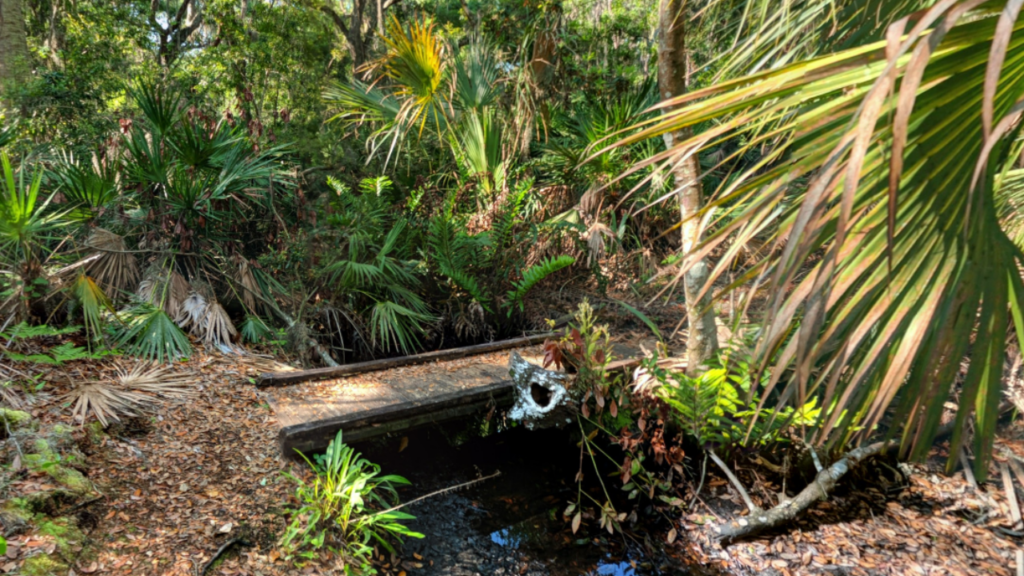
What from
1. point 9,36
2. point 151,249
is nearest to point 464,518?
point 151,249

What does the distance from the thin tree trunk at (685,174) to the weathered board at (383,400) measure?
1470 mm

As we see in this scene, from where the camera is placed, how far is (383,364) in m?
4.68

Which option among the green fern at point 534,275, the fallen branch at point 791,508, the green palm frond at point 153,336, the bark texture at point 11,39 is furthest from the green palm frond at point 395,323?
the bark texture at point 11,39

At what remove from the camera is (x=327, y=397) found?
4.05 meters

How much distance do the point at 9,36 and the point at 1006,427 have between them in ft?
35.4

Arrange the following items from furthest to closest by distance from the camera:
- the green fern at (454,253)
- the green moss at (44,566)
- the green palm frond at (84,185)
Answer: the green fern at (454,253) < the green palm frond at (84,185) < the green moss at (44,566)

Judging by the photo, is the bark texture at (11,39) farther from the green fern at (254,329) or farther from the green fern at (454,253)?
the green fern at (454,253)

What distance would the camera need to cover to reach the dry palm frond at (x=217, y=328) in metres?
4.65

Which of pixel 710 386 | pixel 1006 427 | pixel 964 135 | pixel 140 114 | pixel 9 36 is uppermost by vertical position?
pixel 9 36

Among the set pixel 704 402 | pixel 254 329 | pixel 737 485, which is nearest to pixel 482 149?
pixel 254 329

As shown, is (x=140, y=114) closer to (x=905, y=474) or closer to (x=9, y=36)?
(x=9, y=36)

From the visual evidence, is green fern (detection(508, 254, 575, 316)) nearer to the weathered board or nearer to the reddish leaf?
the weathered board

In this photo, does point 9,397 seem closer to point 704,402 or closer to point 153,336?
point 153,336

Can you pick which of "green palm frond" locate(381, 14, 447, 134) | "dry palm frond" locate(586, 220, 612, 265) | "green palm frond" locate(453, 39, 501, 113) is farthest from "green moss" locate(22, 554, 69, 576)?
"green palm frond" locate(453, 39, 501, 113)
